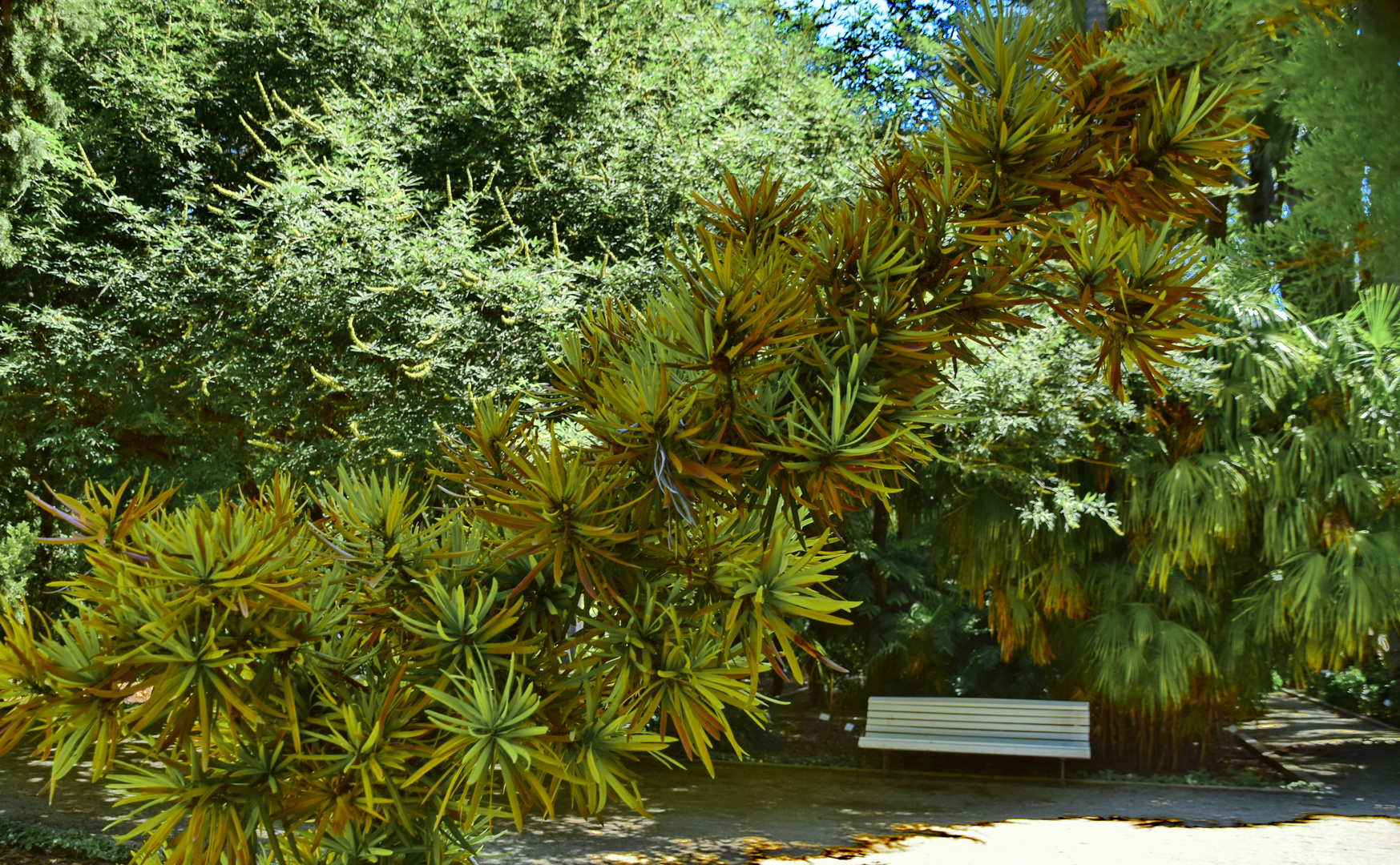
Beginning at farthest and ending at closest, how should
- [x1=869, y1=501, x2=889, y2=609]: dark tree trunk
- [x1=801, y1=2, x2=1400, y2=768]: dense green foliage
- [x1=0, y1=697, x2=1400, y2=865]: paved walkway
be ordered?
1. [x1=869, y1=501, x2=889, y2=609]: dark tree trunk
2. [x1=801, y1=2, x2=1400, y2=768]: dense green foliage
3. [x1=0, y1=697, x2=1400, y2=865]: paved walkway

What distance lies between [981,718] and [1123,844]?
102 inches

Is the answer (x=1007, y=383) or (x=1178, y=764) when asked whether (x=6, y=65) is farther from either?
(x=1178, y=764)

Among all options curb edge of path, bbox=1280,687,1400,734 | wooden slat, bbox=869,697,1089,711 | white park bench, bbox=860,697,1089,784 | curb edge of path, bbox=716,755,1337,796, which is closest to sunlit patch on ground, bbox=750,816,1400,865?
curb edge of path, bbox=716,755,1337,796

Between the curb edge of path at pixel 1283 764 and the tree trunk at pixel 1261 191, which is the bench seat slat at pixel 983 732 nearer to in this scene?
the curb edge of path at pixel 1283 764

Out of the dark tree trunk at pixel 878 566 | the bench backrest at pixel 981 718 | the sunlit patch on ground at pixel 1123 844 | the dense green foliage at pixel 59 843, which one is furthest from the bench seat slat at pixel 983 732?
the dense green foliage at pixel 59 843

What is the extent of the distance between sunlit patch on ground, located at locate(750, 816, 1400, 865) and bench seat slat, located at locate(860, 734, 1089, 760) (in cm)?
116

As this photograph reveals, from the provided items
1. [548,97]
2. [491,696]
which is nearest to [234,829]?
[491,696]

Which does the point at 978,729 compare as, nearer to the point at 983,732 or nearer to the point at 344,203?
the point at 983,732

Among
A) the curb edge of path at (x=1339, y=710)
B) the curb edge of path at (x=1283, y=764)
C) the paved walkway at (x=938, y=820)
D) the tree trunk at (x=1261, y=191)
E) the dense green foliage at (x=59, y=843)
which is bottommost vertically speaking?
the dense green foliage at (x=59, y=843)

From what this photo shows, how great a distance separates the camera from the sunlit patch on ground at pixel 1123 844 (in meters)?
5.51

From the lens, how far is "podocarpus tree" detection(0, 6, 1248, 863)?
123cm

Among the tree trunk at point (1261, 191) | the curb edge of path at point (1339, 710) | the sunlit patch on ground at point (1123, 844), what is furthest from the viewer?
the curb edge of path at point (1339, 710)

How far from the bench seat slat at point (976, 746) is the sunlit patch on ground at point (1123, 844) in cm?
116

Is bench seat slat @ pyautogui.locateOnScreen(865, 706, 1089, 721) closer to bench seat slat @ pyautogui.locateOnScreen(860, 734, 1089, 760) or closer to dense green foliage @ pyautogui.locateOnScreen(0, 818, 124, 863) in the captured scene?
bench seat slat @ pyautogui.locateOnScreen(860, 734, 1089, 760)
